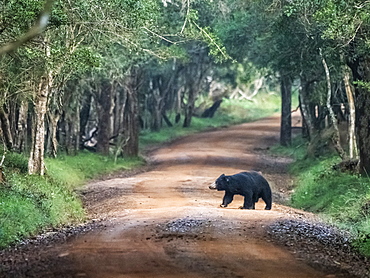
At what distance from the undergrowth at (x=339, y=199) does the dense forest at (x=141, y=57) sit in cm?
73

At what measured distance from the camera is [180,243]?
33.8 ft

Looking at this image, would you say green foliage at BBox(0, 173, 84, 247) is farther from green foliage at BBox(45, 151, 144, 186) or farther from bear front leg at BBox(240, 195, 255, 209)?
bear front leg at BBox(240, 195, 255, 209)

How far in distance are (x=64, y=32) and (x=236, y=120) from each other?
33.8m

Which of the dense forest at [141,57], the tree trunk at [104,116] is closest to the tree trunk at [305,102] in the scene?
the dense forest at [141,57]

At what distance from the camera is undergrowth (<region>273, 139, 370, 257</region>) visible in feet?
41.0

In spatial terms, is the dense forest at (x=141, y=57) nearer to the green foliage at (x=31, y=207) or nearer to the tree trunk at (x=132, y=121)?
the tree trunk at (x=132, y=121)

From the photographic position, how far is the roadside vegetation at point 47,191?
11.3 meters

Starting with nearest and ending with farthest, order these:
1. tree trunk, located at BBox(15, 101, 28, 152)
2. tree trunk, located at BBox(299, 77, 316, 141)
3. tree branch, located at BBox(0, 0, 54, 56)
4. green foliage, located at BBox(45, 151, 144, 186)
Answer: tree branch, located at BBox(0, 0, 54, 56), tree trunk, located at BBox(15, 101, 28, 152), green foliage, located at BBox(45, 151, 144, 186), tree trunk, located at BBox(299, 77, 316, 141)

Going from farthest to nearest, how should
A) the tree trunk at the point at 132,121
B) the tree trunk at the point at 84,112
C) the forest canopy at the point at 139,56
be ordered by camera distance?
1. the tree trunk at the point at 84,112
2. the tree trunk at the point at 132,121
3. the forest canopy at the point at 139,56

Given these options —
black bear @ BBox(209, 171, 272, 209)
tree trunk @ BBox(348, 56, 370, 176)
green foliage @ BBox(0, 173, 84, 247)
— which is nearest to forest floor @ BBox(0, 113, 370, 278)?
green foliage @ BBox(0, 173, 84, 247)

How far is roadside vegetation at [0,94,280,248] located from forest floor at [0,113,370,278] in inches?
16.3

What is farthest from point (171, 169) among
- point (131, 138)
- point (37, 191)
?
point (37, 191)

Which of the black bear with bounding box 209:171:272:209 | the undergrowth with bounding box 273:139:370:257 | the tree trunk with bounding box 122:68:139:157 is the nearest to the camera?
the undergrowth with bounding box 273:139:370:257

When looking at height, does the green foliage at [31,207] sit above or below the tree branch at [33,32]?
below
